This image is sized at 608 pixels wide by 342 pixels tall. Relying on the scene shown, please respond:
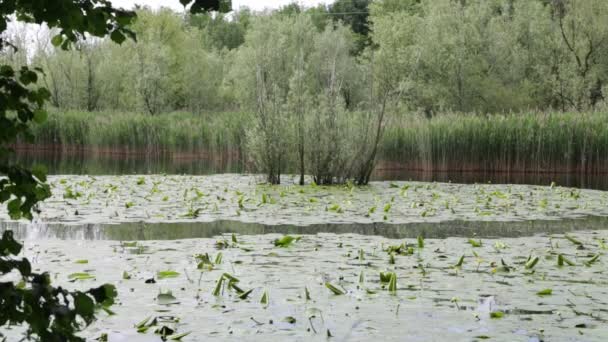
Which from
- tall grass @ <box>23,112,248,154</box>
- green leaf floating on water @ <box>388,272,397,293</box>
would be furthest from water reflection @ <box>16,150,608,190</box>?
green leaf floating on water @ <box>388,272,397,293</box>

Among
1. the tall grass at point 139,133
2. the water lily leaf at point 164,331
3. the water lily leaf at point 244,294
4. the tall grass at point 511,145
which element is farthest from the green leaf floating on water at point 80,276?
the tall grass at point 139,133

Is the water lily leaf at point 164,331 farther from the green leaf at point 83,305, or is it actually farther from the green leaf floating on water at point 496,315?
the green leaf at point 83,305

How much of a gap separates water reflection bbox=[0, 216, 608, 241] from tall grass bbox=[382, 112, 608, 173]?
9180 millimetres

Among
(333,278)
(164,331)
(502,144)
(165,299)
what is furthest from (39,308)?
(502,144)

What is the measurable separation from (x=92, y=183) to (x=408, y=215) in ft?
18.6

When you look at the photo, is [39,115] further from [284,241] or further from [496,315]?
[284,241]

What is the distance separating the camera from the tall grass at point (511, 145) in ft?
57.9

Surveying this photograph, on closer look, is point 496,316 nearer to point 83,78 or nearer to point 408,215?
point 408,215

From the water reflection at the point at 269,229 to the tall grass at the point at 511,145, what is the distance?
918cm

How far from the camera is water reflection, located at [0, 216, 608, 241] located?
7.29 m

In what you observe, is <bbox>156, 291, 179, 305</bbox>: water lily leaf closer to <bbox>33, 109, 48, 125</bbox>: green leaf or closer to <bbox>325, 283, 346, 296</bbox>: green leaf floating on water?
<bbox>325, 283, 346, 296</bbox>: green leaf floating on water

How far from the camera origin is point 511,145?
1789 centimetres

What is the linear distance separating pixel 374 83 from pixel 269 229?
27.3 m

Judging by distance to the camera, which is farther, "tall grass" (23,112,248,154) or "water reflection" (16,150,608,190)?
"tall grass" (23,112,248,154)
